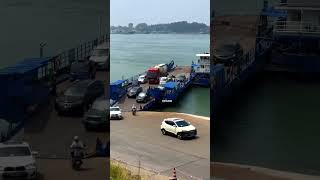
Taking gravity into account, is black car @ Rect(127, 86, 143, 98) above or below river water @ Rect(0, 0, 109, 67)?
below

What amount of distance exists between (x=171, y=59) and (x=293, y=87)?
30.8m

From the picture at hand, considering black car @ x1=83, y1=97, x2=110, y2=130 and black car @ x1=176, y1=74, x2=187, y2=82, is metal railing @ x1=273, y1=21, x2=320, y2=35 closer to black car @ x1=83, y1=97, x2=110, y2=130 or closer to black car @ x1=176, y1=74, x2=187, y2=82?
black car @ x1=83, y1=97, x2=110, y2=130

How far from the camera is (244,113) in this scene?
578 cm

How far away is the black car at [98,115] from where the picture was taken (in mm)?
5402

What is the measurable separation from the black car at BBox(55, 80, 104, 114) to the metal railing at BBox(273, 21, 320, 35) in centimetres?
221

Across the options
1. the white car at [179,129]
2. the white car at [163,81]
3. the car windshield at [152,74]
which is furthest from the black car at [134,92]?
the white car at [179,129]

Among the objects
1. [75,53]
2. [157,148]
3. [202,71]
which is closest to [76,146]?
[75,53]

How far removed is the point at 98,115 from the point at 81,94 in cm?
31

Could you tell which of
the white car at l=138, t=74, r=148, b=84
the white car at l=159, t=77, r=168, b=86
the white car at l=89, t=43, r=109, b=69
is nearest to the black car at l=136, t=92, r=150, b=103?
the white car at l=159, t=77, r=168, b=86

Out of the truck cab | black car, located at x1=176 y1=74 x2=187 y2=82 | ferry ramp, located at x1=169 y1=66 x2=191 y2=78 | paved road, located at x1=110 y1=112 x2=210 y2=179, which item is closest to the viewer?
paved road, located at x1=110 y1=112 x2=210 y2=179

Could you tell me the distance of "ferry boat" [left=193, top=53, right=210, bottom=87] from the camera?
2617cm

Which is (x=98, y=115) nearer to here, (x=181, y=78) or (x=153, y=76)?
(x=181, y=78)

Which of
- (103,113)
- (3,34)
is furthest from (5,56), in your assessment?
(103,113)

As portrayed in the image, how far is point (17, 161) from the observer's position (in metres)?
5.12
